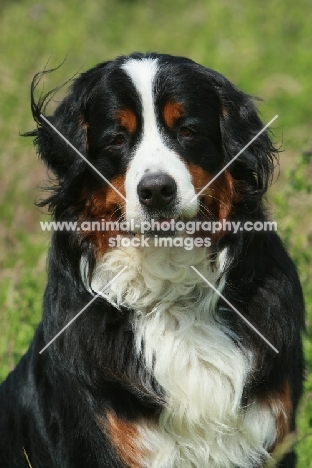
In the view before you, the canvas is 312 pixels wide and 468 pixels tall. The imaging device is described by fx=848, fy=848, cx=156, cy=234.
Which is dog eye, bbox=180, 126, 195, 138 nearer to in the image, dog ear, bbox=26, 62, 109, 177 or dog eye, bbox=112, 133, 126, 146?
dog eye, bbox=112, 133, 126, 146

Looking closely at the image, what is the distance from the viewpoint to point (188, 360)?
12.6 ft

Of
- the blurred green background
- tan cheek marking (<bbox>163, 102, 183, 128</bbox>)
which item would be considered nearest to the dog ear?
tan cheek marking (<bbox>163, 102, 183, 128</bbox>)

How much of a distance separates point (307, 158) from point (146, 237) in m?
1.83

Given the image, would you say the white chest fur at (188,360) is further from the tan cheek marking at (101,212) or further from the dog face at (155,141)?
the dog face at (155,141)

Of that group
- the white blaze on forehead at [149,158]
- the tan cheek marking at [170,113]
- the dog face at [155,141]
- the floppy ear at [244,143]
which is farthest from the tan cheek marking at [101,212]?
the floppy ear at [244,143]

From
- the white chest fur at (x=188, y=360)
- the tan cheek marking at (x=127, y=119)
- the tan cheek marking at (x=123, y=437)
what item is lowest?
the tan cheek marking at (x=123, y=437)

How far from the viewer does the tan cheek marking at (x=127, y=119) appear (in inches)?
150

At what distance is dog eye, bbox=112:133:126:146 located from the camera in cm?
386

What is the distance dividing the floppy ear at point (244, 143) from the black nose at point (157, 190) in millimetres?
425

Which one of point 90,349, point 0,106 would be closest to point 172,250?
point 90,349

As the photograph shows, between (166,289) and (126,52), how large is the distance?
7.21 meters

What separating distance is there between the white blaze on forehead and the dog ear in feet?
0.84

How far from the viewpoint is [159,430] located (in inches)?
149

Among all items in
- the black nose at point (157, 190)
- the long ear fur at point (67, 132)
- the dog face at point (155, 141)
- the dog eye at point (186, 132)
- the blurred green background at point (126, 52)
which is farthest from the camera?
the blurred green background at point (126, 52)
